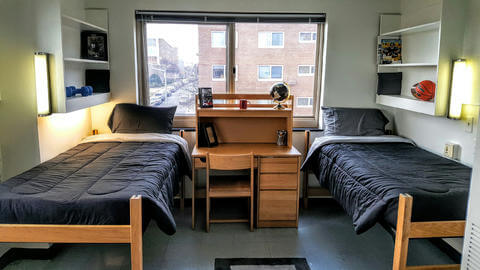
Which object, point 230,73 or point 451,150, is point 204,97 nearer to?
point 230,73

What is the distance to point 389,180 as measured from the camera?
96.9 inches

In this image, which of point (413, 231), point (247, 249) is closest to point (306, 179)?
point (247, 249)

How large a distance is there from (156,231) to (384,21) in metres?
3.02

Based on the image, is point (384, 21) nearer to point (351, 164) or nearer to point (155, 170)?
point (351, 164)

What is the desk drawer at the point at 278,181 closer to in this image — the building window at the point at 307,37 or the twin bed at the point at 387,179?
the twin bed at the point at 387,179

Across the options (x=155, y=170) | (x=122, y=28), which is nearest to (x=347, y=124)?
(x=155, y=170)

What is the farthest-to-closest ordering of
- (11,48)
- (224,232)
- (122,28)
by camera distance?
(122,28)
(224,232)
(11,48)

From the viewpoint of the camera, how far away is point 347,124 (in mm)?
3773

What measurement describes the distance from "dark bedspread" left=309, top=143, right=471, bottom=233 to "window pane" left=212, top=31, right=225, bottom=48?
Result: 1504 millimetres

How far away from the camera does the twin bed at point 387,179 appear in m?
2.04

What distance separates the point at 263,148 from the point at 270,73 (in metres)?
0.96

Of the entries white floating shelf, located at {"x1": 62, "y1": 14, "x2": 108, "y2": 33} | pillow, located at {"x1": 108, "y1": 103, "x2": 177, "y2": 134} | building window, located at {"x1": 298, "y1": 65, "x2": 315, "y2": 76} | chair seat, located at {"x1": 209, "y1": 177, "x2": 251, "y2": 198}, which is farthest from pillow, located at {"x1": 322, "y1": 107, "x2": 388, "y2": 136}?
white floating shelf, located at {"x1": 62, "y1": 14, "x2": 108, "y2": 33}

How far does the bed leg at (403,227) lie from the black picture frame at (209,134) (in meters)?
1.90

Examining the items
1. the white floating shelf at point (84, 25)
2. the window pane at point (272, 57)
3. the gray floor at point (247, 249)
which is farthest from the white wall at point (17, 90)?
the window pane at point (272, 57)
